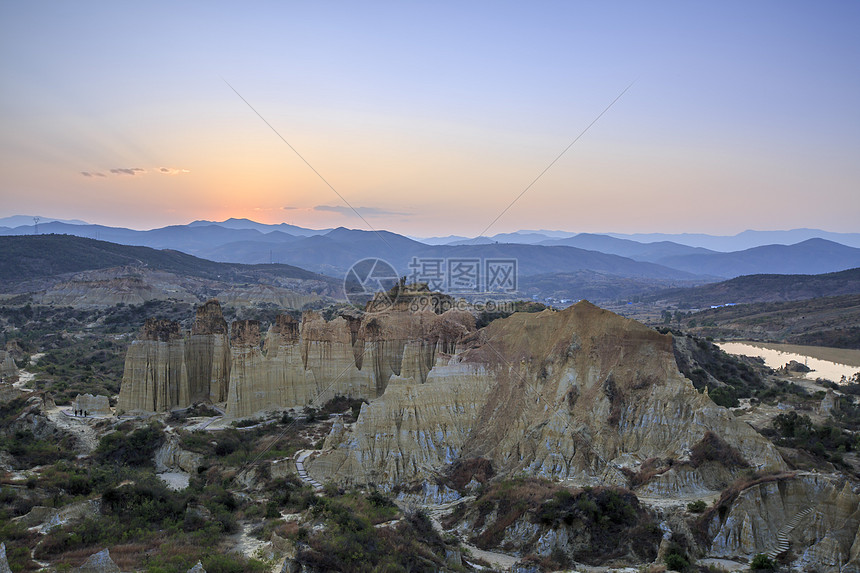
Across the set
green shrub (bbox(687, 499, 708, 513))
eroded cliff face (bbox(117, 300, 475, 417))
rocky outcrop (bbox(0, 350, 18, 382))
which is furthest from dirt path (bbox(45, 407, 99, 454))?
green shrub (bbox(687, 499, 708, 513))

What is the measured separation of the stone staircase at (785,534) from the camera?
21.6 meters

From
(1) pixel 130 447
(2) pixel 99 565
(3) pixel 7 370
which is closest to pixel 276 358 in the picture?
(1) pixel 130 447

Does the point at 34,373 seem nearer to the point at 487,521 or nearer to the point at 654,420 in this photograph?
the point at 487,521

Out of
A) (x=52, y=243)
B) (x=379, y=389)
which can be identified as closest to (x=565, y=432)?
(x=379, y=389)

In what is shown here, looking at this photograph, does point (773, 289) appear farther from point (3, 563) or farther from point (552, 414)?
point (3, 563)

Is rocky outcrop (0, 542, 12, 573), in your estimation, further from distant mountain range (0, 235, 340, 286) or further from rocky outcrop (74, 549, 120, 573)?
distant mountain range (0, 235, 340, 286)

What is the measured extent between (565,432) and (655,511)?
615 centimetres

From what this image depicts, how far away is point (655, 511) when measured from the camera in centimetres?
2428

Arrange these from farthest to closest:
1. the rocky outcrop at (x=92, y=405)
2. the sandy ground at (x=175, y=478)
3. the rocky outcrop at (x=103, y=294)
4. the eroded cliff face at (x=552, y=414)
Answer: the rocky outcrop at (x=103, y=294) < the rocky outcrop at (x=92, y=405) < the sandy ground at (x=175, y=478) < the eroded cliff face at (x=552, y=414)

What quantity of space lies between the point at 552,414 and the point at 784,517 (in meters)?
10.9

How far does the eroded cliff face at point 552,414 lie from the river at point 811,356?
47.2 m

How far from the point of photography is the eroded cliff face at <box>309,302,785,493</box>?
2855cm

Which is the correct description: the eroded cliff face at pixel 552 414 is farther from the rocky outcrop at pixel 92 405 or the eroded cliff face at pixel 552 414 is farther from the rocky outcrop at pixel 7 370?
the rocky outcrop at pixel 7 370

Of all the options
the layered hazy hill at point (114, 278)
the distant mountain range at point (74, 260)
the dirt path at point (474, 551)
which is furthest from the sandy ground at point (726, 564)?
the distant mountain range at point (74, 260)
